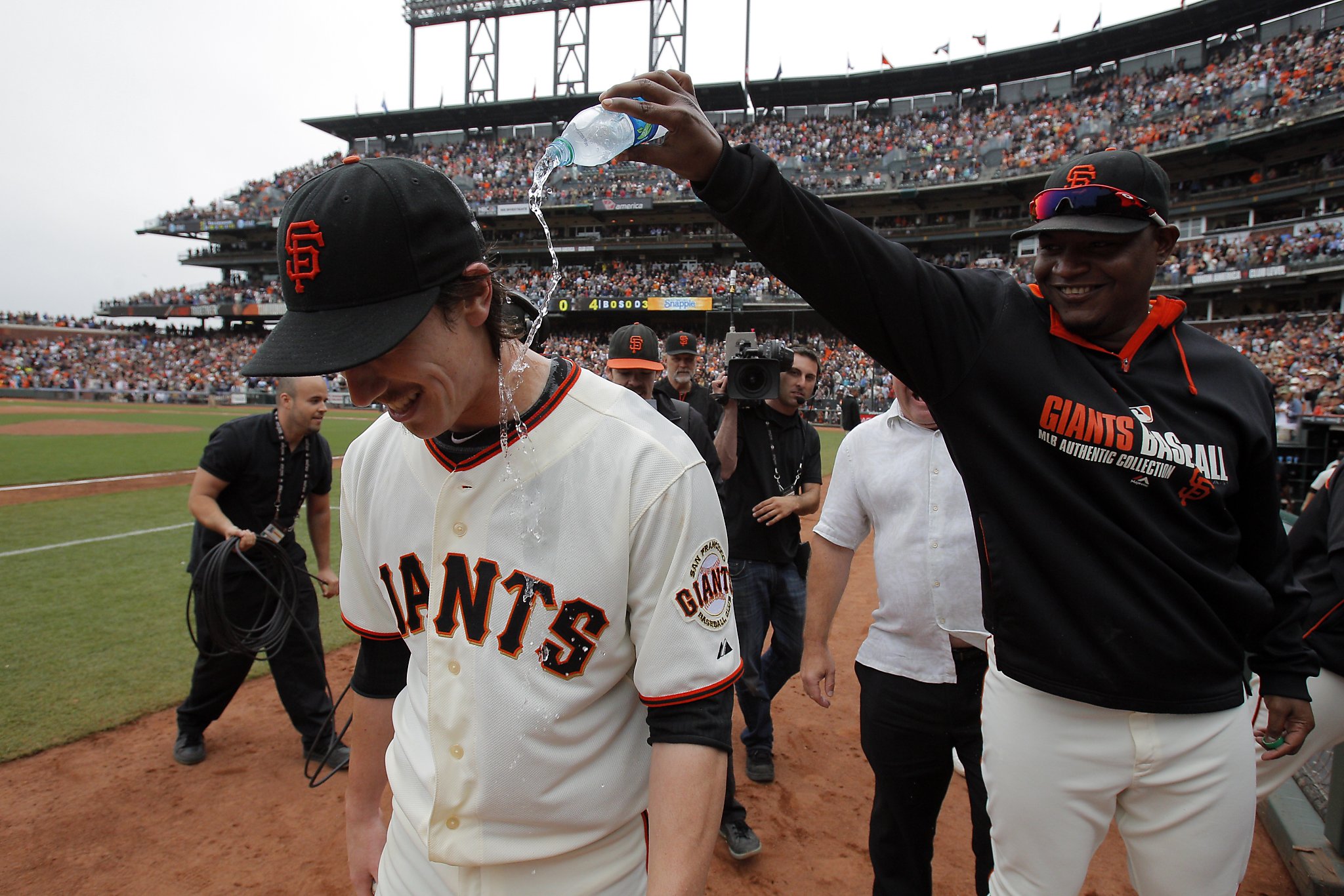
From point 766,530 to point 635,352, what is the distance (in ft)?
A: 4.37

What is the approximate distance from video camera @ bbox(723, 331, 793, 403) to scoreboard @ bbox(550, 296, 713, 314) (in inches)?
1438

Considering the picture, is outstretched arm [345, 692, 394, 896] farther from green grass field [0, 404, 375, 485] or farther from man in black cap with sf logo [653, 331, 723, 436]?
green grass field [0, 404, 375, 485]

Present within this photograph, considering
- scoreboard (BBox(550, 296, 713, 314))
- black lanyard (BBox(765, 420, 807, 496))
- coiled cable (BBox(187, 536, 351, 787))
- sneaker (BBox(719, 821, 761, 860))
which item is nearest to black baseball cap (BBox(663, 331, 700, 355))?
black lanyard (BBox(765, 420, 807, 496))

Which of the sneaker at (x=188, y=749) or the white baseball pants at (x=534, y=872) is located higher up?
the white baseball pants at (x=534, y=872)

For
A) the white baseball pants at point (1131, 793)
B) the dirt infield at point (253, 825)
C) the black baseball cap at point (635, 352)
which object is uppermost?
the black baseball cap at point (635, 352)

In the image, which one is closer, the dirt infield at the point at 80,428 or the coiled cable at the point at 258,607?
the coiled cable at the point at 258,607

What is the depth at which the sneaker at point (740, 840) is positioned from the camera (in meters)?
3.46

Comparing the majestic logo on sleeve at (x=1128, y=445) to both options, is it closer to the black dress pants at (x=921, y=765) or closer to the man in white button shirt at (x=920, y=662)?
the man in white button shirt at (x=920, y=662)

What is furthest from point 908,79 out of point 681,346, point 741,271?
point 681,346

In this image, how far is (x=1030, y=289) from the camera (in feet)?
6.61

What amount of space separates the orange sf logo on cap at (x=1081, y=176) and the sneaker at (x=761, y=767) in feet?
11.5

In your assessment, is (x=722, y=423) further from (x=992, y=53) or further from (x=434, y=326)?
(x=992, y=53)

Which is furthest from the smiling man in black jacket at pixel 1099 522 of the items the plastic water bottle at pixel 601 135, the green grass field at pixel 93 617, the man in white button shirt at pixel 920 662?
the green grass field at pixel 93 617

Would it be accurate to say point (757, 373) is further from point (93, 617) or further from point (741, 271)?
point (741, 271)
